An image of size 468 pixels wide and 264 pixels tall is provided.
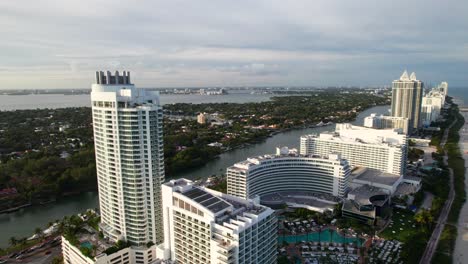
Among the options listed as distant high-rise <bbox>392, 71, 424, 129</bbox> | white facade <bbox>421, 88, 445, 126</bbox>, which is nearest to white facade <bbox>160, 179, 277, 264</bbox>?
distant high-rise <bbox>392, 71, 424, 129</bbox>

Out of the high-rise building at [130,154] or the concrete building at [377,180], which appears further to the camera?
the concrete building at [377,180]

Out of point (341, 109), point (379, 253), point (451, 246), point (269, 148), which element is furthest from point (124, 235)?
point (341, 109)

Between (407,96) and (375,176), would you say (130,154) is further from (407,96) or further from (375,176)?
(407,96)

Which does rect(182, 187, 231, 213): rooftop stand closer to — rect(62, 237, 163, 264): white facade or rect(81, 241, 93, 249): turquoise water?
rect(62, 237, 163, 264): white facade

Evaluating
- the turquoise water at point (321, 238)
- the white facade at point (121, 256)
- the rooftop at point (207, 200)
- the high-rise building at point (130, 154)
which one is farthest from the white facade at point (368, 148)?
the rooftop at point (207, 200)

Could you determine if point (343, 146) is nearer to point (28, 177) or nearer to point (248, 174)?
point (248, 174)

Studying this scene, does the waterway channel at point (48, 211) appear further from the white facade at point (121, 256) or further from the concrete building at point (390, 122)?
the concrete building at point (390, 122)
